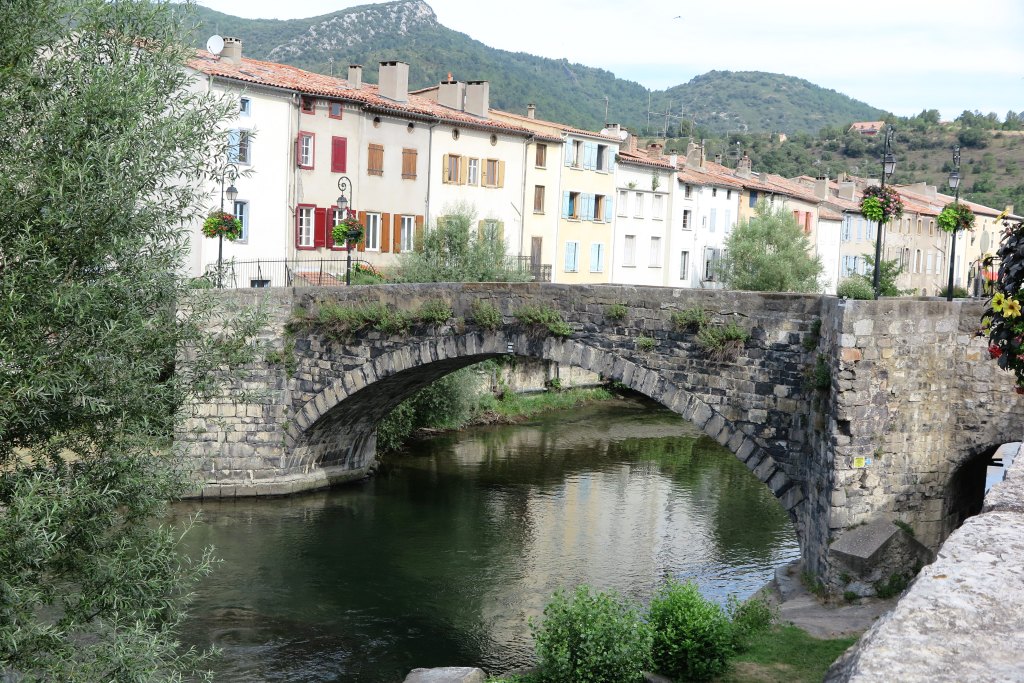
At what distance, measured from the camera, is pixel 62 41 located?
9.76 meters

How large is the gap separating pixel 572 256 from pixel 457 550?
1030 inches

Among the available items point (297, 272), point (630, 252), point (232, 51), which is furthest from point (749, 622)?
point (630, 252)

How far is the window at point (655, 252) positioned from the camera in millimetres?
49344

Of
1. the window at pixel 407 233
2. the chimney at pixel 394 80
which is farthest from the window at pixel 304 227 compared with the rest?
the chimney at pixel 394 80

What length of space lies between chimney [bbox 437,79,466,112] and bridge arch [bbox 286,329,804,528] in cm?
1816

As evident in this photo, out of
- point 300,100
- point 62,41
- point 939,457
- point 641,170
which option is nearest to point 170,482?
point 62,41

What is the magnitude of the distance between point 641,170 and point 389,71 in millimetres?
15461

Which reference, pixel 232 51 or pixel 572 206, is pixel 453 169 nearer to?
pixel 572 206

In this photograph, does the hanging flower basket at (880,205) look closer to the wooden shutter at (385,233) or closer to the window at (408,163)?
the wooden shutter at (385,233)

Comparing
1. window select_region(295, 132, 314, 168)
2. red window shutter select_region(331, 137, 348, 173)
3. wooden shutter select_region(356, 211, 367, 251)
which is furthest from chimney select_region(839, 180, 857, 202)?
window select_region(295, 132, 314, 168)

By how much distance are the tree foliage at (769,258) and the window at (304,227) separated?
19.4 m

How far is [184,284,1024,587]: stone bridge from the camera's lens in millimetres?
14422

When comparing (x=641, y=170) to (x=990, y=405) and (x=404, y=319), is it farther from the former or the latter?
(x=990, y=405)

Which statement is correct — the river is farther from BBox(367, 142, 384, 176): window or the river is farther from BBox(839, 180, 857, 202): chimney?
BBox(839, 180, 857, 202): chimney
